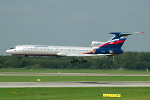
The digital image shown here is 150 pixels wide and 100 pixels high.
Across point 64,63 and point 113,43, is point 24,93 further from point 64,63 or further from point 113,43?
point 64,63

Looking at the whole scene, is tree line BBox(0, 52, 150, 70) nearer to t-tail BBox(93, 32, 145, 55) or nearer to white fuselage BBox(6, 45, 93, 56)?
t-tail BBox(93, 32, 145, 55)

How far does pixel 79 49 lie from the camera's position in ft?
287

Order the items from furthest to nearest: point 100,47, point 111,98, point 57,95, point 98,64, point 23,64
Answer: point 98,64
point 23,64
point 100,47
point 57,95
point 111,98

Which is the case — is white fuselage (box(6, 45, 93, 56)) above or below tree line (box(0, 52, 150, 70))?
above

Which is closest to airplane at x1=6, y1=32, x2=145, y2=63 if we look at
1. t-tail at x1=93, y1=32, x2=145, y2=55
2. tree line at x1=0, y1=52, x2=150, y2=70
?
t-tail at x1=93, y1=32, x2=145, y2=55

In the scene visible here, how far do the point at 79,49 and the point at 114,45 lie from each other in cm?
999

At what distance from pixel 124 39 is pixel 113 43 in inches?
134

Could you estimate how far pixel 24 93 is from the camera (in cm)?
4097

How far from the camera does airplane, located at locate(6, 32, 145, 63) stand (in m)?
82.2

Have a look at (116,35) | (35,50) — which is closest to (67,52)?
(35,50)

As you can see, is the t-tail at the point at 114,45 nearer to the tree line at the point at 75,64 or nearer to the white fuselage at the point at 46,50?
the white fuselage at the point at 46,50

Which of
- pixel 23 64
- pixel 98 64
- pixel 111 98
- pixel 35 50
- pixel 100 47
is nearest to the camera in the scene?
pixel 111 98

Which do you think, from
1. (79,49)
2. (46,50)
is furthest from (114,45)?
(46,50)

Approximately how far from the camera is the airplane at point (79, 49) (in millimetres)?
82250
